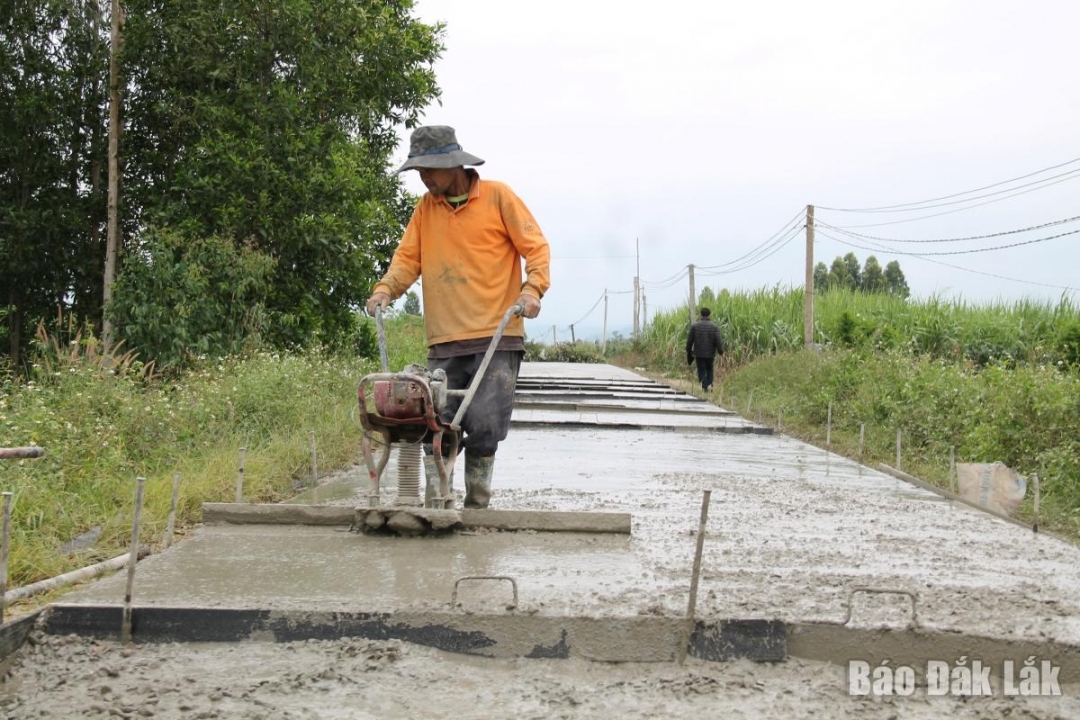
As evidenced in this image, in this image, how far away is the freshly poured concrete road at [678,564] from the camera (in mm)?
3266

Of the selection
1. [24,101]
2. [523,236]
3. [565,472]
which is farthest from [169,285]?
[523,236]

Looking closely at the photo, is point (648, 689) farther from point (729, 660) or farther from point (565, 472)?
point (565, 472)

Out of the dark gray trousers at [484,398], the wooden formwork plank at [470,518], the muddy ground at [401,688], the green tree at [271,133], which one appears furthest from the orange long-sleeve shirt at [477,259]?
the green tree at [271,133]

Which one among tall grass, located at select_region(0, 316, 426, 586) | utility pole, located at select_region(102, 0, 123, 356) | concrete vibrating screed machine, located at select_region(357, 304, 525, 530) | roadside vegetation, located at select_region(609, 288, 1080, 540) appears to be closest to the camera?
concrete vibrating screed machine, located at select_region(357, 304, 525, 530)

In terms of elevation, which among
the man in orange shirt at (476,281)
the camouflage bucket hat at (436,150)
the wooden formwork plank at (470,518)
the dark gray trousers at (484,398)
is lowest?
the wooden formwork plank at (470,518)

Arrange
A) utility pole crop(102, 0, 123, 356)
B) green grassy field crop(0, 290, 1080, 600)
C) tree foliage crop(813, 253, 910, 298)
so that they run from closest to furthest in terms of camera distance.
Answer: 1. green grassy field crop(0, 290, 1080, 600)
2. utility pole crop(102, 0, 123, 356)
3. tree foliage crop(813, 253, 910, 298)

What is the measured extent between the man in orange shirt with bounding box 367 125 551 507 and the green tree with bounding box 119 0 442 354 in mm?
9761

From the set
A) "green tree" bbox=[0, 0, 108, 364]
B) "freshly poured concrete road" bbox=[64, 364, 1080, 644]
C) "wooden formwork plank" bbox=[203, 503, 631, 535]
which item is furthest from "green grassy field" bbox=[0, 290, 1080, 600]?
"green tree" bbox=[0, 0, 108, 364]

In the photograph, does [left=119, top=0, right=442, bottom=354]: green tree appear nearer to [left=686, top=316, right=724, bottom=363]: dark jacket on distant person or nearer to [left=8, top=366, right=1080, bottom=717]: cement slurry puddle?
[left=686, top=316, right=724, bottom=363]: dark jacket on distant person

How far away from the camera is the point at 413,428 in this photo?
4.44 m

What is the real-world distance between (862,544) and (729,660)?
5.71ft

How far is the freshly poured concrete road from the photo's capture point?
3.27 meters

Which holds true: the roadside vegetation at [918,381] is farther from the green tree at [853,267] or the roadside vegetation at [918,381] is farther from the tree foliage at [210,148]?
the green tree at [853,267]

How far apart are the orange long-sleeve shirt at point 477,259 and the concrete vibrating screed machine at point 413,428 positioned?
0.65ft
